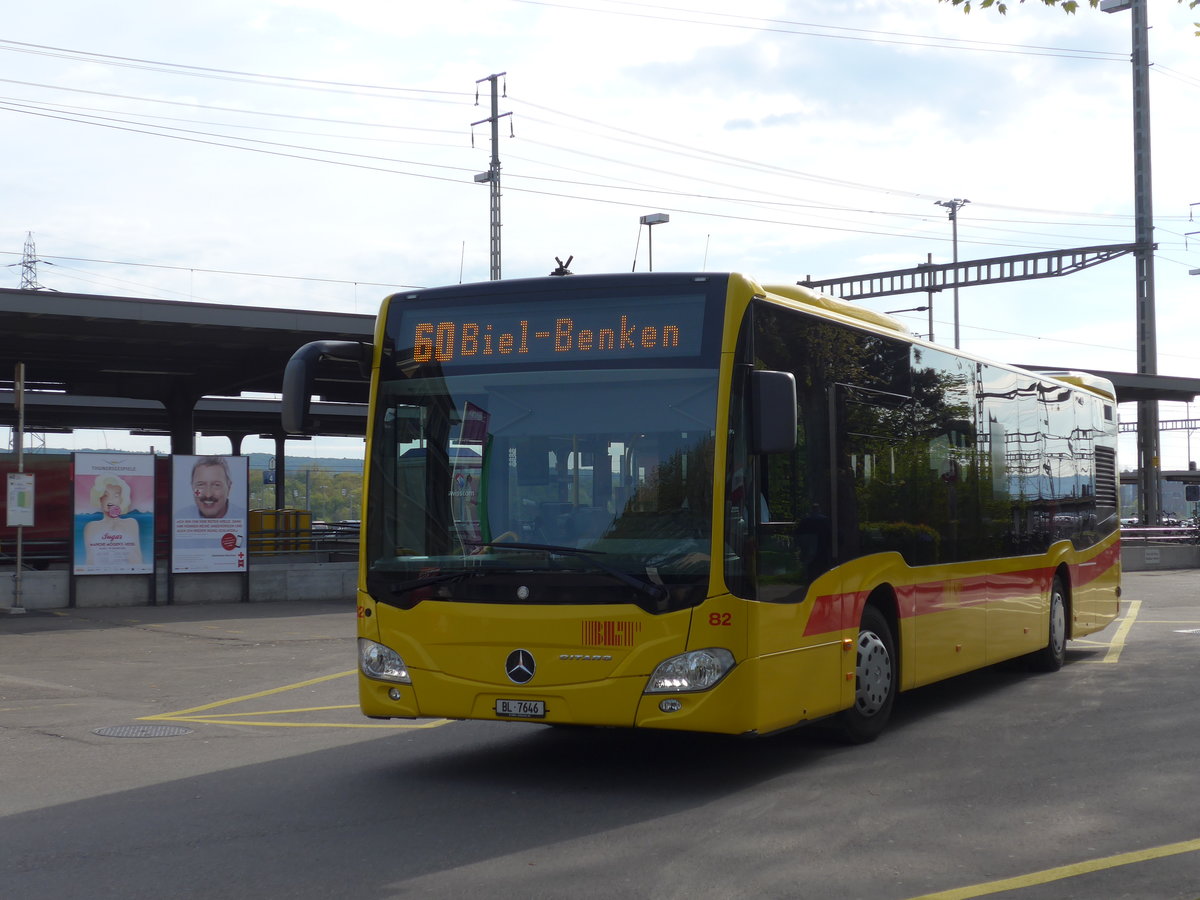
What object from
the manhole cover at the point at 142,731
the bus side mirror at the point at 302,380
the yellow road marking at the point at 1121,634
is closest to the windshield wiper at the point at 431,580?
the bus side mirror at the point at 302,380

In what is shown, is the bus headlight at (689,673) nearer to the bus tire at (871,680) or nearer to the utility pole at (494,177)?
the bus tire at (871,680)

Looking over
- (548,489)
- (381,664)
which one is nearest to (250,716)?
(381,664)

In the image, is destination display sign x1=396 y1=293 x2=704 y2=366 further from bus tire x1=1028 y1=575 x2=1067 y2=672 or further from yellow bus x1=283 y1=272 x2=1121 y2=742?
bus tire x1=1028 y1=575 x2=1067 y2=672

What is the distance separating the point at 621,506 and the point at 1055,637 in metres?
7.31

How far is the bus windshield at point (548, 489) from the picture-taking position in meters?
7.60

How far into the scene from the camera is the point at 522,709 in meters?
7.70

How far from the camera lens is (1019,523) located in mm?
12242

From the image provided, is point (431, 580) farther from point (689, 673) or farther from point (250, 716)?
point (250, 716)

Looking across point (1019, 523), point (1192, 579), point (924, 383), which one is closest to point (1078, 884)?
point (924, 383)

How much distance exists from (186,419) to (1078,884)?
Result: 3153 cm

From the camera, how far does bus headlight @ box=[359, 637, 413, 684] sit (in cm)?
809

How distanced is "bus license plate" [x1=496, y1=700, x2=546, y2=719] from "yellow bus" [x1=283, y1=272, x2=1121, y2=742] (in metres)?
0.01

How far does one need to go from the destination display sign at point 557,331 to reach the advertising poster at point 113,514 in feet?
47.4

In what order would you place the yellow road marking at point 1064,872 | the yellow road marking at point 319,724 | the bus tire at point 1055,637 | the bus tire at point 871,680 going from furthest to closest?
the bus tire at point 1055,637
the yellow road marking at point 319,724
the bus tire at point 871,680
the yellow road marking at point 1064,872
